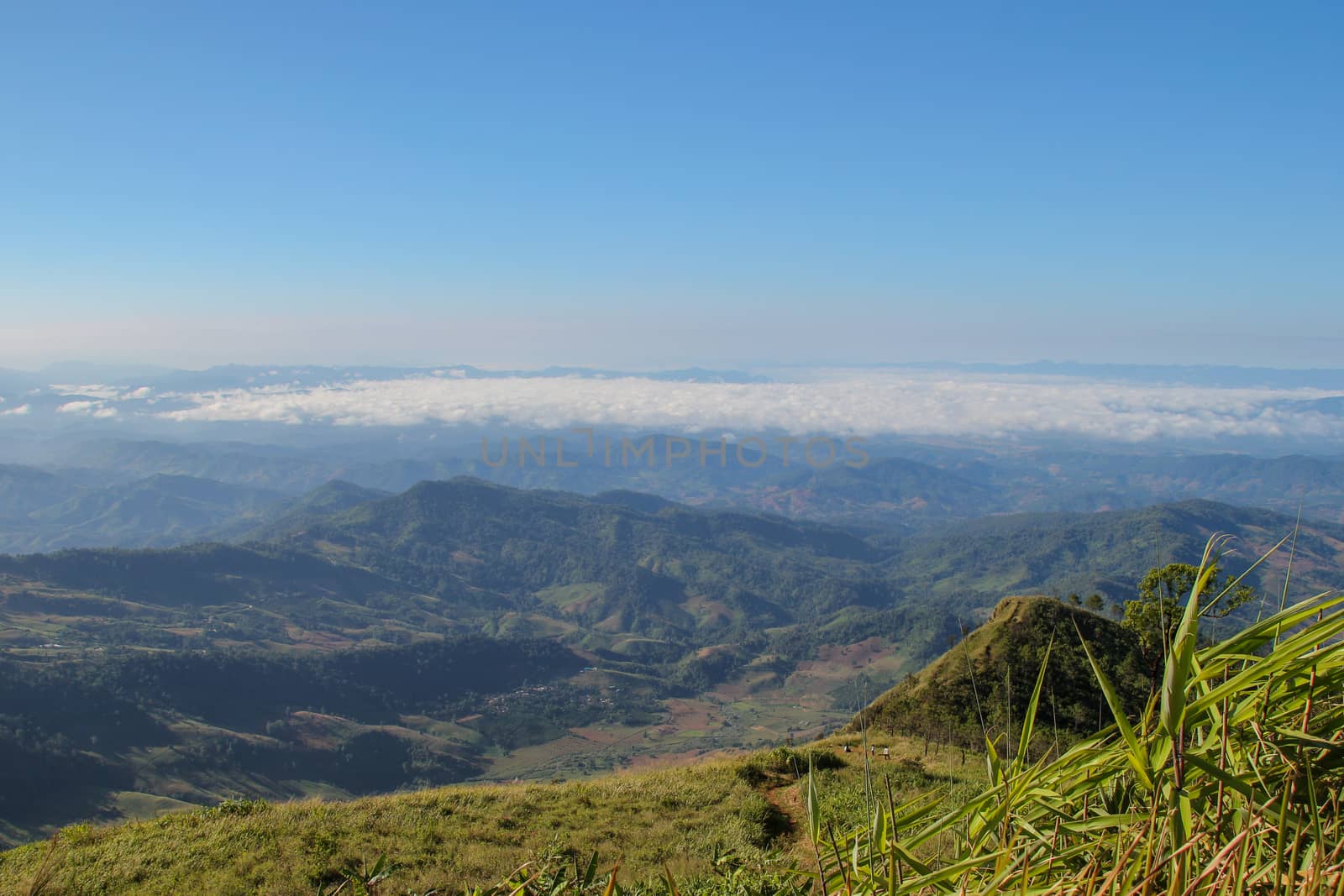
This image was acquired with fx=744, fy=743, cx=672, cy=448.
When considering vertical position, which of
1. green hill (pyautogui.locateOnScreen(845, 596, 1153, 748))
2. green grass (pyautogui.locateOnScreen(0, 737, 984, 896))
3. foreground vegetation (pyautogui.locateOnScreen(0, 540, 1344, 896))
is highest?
foreground vegetation (pyautogui.locateOnScreen(0, 540, 1344, 896))

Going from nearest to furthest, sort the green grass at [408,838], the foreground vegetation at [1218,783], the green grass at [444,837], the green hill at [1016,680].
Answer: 1. the foreground vegetation at [1218,783]
2. the green grass at [444,837]
3. the green grass at [408,838]
4. the green hill at [1016,680]

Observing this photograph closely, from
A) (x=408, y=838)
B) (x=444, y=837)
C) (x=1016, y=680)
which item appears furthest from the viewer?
(x=1016, y=680)

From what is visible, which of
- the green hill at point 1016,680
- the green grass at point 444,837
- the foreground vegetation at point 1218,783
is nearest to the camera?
the foreground vegetation at point 1218,783

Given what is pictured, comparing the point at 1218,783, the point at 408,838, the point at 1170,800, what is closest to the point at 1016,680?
the point at 408,838

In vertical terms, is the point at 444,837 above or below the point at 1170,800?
below

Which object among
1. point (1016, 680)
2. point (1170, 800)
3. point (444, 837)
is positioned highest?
point (1170, 800)

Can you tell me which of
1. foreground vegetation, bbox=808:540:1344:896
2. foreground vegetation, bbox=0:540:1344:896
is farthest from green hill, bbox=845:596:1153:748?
foreground vegetation, bbox=808:540:1344:896

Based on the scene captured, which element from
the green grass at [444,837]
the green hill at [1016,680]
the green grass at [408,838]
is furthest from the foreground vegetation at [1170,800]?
the green hill at [1016,680]

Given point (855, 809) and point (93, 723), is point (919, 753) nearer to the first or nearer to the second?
point (855, 809)

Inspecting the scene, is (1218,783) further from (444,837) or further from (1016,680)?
(1016,680)

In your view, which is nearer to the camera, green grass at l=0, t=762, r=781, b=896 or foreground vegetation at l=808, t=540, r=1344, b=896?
foreground vegetation at l=808, t=540, r=1344, b=896

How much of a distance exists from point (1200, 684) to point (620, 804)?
52.3 ft

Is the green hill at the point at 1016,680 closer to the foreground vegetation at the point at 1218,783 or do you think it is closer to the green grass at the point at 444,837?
the green grass at the point at 444,837

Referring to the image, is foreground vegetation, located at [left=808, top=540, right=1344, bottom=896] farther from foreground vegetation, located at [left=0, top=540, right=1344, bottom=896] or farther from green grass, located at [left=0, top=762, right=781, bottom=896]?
green grass, located at [left=0, top=762, right=781, bottom=896]
